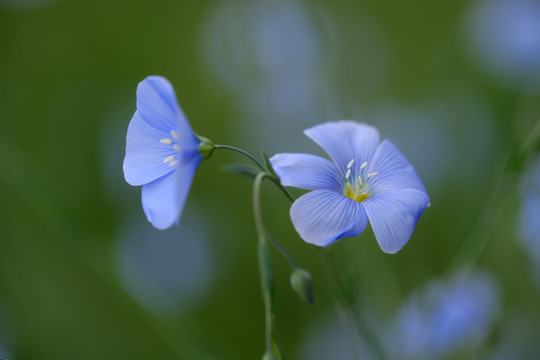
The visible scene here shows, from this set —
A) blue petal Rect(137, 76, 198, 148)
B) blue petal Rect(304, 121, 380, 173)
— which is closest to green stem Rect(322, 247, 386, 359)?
blue petal Rect(304, 121, 380, 173)

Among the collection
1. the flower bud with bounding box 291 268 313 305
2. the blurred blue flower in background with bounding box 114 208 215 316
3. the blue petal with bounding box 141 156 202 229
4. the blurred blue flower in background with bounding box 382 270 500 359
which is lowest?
the blurred blue flower in background with bounding box 114 208 215 316

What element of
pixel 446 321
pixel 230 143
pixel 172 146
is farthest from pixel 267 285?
pixel 230 143

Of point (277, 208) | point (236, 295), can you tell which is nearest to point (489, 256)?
point (277, 208)

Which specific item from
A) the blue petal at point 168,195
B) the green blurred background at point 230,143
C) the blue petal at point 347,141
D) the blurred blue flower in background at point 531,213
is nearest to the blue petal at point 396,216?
the blue petal at point 347,141

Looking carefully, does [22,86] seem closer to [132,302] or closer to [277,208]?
[277,208]

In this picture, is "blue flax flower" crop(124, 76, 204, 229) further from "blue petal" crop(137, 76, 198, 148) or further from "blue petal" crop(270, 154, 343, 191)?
"blue petal" crop(270, 154, 343, 191)

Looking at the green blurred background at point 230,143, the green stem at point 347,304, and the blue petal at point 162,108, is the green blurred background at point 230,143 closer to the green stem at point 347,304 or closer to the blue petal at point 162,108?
the green stem at point 347,304
